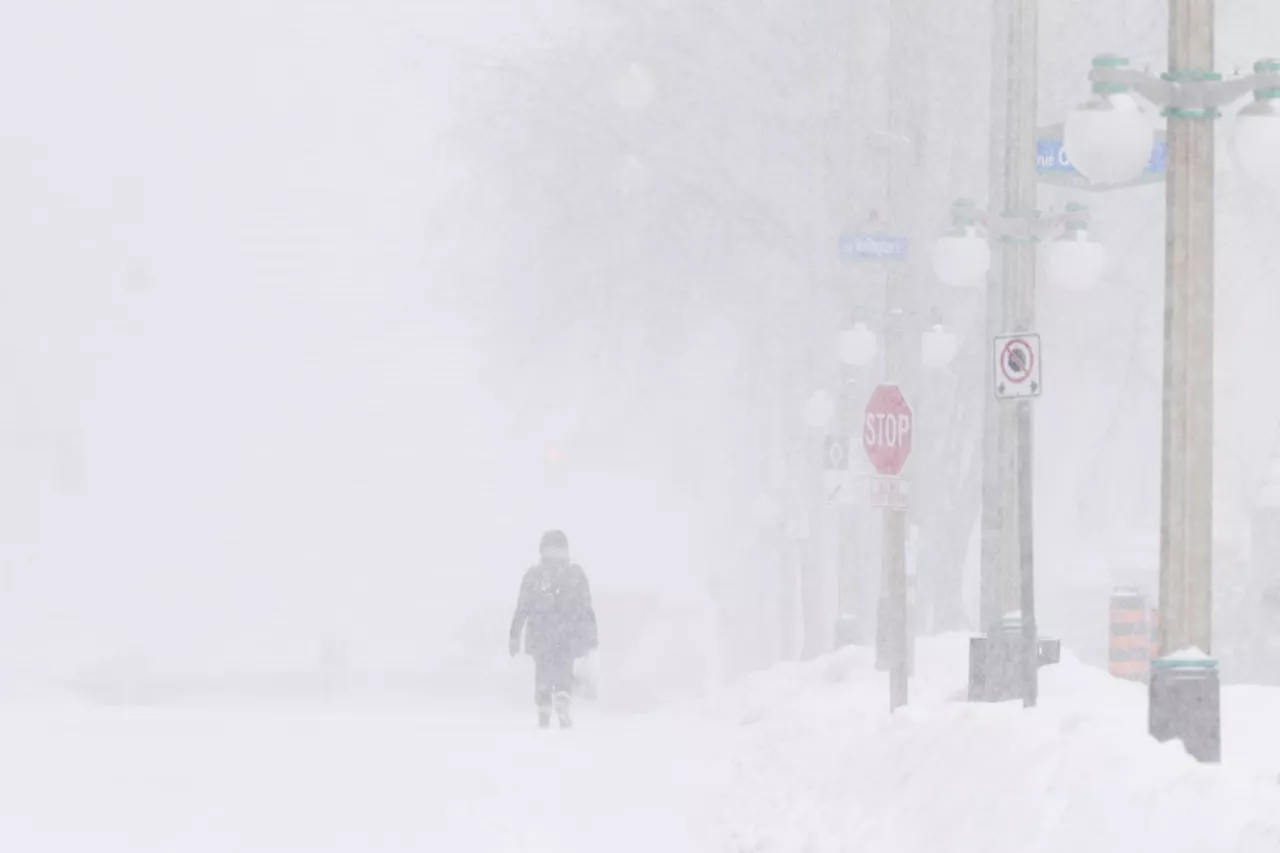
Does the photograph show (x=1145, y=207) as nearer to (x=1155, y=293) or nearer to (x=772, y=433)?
(x=1155, y=293)

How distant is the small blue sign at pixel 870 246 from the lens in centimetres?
2281

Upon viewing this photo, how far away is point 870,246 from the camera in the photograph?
22812 millimetres

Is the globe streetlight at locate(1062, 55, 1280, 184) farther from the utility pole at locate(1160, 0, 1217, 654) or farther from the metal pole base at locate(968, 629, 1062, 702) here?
the metal pole base at locate(968, 629, 1062, 702)

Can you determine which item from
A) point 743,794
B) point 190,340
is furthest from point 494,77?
point 190,340

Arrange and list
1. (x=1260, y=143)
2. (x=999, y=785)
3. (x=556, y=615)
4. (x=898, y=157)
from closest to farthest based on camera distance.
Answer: (x=1260, y=143) → (x=999, y=785) → (x=556, y=615) → (x=898, y=157)

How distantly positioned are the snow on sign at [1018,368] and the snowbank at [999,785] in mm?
1700

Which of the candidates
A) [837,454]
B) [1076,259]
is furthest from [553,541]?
[1076,259]

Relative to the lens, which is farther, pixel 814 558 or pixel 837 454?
pixel 814 558

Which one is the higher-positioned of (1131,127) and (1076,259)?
(1131,127)

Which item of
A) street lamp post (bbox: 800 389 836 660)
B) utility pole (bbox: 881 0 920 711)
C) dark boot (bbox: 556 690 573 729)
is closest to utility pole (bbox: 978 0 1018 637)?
utility pole (bbox: 881 0 920 711)

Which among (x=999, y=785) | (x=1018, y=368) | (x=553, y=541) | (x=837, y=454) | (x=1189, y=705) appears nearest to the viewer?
(x=1189, y=705)

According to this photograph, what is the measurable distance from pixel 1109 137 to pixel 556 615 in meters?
12.2

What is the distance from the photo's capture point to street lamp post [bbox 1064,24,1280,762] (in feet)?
38.4

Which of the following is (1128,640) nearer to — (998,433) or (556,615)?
(998,433)
